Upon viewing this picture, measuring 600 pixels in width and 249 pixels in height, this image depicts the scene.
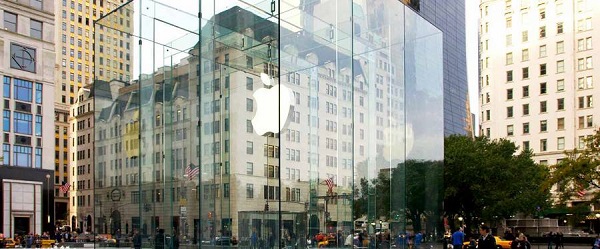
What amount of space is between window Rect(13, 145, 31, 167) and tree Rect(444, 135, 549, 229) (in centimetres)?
4274

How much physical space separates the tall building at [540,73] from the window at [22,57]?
62.3 m

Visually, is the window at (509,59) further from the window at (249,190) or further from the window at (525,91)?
the window at (249,190)

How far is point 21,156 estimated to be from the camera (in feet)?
219

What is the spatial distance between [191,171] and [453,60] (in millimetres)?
116220

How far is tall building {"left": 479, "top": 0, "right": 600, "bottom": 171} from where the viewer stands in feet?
275

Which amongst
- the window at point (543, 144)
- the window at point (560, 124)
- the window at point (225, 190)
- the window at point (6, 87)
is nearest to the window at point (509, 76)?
the window at point (560, 124)

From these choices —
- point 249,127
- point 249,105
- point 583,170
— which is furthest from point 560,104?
point 249,127

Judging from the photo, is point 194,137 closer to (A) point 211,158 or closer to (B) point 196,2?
(A) point 211,158

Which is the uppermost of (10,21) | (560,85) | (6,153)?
(10,21)

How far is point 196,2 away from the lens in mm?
18656

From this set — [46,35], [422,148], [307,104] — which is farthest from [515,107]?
[307,104]

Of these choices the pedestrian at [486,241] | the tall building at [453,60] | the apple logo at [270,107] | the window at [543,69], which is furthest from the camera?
the tall building at [453,60]

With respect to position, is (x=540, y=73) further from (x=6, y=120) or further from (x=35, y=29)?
(x=6, y=120)

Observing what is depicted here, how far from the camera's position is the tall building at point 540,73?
8381 cm
